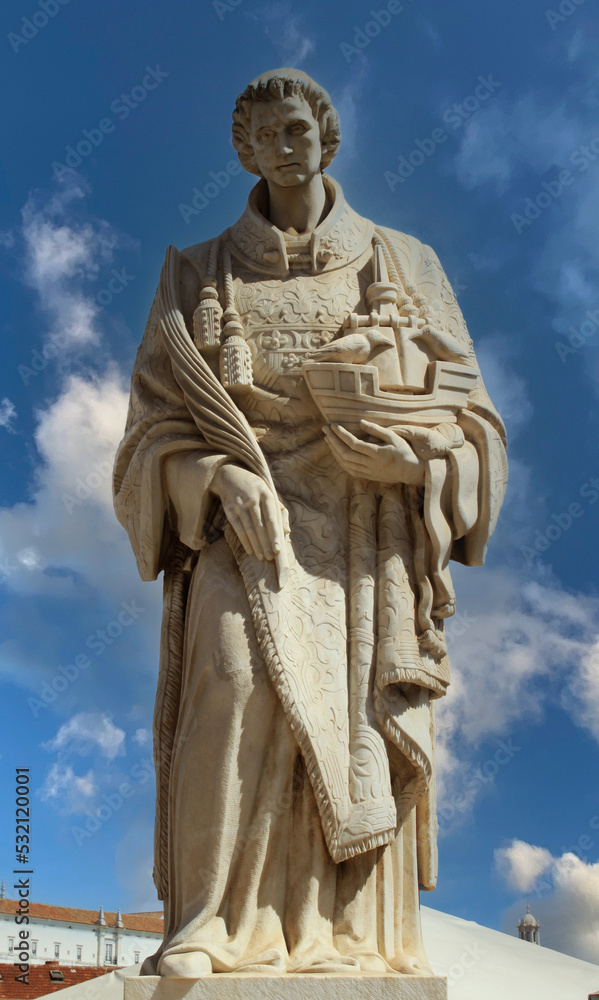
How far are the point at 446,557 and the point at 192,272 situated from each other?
2.20 metres

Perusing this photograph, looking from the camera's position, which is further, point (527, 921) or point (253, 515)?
point (527, 921)

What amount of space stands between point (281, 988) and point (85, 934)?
79.1 ft

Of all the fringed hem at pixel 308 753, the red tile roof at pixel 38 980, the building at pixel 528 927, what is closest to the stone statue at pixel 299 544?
the fringed hem at pixel 308 753

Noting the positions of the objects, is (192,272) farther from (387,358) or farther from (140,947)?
(140,947)

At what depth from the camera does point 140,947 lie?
26312 mm

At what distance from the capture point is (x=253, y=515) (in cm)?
480

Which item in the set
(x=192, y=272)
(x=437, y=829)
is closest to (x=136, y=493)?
(x=192, y=272)

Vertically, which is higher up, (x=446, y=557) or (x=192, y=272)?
(x=192, y=272)

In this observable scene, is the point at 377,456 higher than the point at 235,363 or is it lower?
lower

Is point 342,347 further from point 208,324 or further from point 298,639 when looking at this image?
point 298,639

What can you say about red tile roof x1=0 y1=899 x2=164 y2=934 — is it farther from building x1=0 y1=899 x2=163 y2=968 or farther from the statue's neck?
the statue's neck

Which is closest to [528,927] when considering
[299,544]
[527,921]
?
[527,921]

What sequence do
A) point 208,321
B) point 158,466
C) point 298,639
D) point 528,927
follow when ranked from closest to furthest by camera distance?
point 298,639, point 158,466, point 208,321, point 528,927

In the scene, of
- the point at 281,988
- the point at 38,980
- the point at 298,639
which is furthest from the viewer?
the point at 38,980
